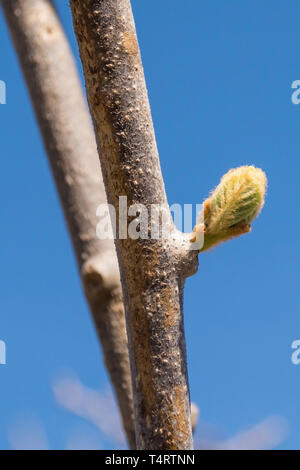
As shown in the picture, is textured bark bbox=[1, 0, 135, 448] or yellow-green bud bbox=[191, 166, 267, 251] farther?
textured bark bbox=[1, 0, 135, 448]

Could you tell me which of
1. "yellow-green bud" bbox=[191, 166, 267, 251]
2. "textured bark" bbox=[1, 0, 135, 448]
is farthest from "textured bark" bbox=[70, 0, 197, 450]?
"textured bark" bbox=[1, 0, 135, 448]

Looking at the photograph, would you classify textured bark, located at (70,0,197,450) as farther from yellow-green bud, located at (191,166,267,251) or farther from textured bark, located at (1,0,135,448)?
textured bark, located at (1,0,135,448)

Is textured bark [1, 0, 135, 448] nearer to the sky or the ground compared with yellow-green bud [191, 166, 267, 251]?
nearer to the sky

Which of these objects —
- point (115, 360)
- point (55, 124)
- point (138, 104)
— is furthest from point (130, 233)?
point (55, 124)

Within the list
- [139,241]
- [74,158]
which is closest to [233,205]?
[139,241]

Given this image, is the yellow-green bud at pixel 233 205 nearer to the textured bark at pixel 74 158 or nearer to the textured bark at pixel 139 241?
the textured bark at pixel 139 241

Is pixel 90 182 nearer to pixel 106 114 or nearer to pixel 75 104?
pixel 75 104
